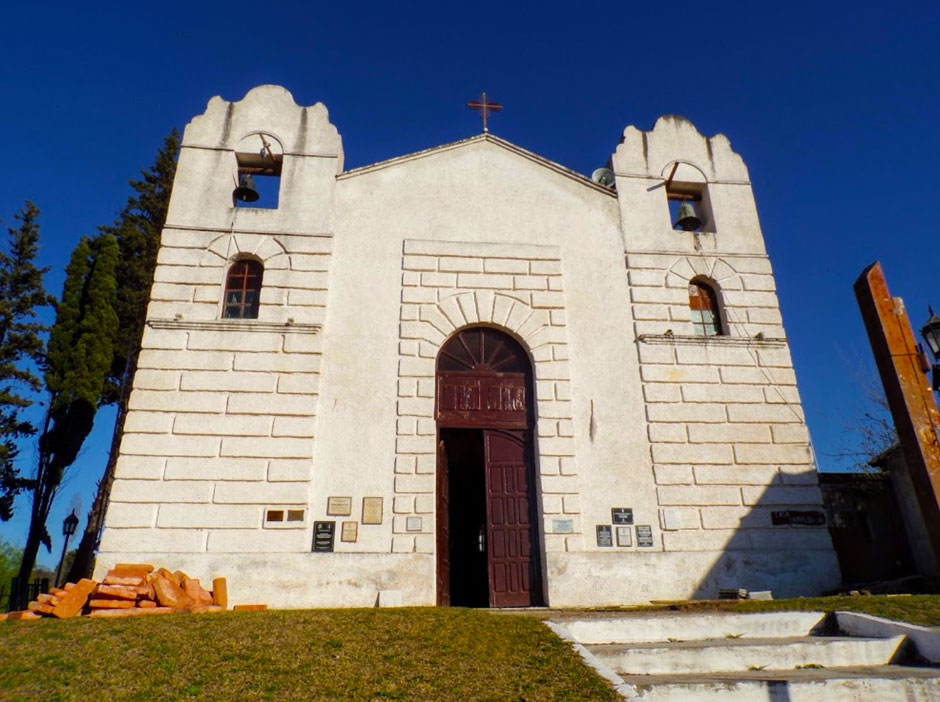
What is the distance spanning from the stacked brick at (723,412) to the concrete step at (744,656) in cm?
453

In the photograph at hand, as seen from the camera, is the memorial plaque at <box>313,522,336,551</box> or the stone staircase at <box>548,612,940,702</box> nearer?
the stone staircase at <box>548,612,940,702</box>

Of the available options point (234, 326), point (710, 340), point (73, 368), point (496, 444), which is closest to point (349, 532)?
point (496, 444)

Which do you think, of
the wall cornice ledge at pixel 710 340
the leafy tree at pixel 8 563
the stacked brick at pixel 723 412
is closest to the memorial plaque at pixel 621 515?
the stacked brick at pixel 723 412

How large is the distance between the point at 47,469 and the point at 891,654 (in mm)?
21698

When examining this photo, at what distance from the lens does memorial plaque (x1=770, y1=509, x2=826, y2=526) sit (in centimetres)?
1112

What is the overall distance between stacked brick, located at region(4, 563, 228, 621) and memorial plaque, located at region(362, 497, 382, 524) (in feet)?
8.82

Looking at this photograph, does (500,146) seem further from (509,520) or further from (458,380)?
(509,520)

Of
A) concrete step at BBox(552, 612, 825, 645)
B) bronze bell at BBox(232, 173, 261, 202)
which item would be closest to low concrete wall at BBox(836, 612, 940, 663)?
concrete step at BBox(552, 612, 825, 645)

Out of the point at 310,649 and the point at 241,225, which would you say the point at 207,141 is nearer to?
the point at 241,225

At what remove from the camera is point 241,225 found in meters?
12.7

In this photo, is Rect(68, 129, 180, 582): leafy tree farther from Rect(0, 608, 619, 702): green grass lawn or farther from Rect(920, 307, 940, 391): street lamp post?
Rect(920, 307, 940, 391): street lamp post

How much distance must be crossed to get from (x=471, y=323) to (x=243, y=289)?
4614 mm

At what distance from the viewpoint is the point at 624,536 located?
35.2ft

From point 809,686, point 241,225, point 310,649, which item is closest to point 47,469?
point 241,225
